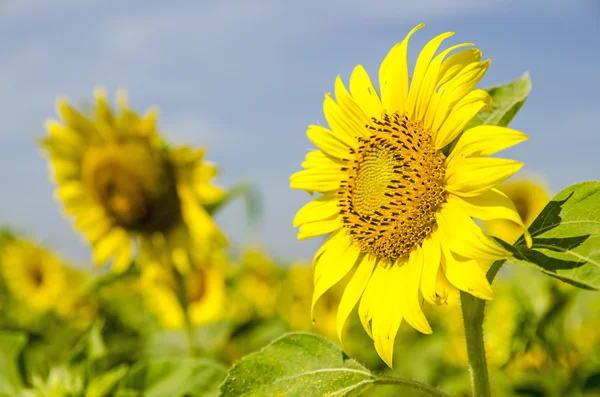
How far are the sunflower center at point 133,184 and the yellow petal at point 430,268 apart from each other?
2690mm

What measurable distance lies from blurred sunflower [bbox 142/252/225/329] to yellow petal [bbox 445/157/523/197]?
11.1 feet

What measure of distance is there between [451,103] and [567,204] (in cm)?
37

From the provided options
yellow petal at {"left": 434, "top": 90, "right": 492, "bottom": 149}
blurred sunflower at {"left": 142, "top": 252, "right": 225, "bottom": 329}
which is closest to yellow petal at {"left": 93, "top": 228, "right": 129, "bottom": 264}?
blurred sunflower at {"left": 142, "top": 252, "right": 225, "bottom": 329}

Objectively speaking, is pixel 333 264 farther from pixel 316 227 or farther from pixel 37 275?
pixel 37 275

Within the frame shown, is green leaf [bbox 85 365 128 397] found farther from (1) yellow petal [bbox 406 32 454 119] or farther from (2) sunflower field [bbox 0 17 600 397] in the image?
(1) yellow petal [bbox 406 32 454 119]

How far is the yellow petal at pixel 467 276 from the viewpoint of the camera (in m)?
1.47

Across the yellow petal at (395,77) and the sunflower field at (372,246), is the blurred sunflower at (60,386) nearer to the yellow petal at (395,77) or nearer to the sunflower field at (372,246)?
the sunflower field at (372,246)

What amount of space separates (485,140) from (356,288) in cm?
54

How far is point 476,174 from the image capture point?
1.55 m

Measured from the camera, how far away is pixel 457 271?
1.54m

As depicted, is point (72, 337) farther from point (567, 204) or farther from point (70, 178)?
point (567, 204)

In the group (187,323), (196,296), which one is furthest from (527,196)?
(187,323)

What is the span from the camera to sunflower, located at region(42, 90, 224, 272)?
13.3 feet

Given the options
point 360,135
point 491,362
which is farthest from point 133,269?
point 360,135
